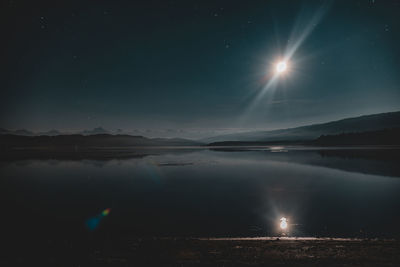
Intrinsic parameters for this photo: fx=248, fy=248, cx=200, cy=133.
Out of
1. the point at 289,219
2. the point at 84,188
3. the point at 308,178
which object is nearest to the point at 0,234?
the point at 84,188

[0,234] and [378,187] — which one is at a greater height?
[378,187]

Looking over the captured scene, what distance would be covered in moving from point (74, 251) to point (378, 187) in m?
28.2

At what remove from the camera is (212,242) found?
11.1 metres

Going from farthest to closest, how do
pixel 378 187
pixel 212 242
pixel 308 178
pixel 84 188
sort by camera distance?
1. pixel 308 178
2. pixel 84 188
3. pixel 378 187
4. pixel 212 242

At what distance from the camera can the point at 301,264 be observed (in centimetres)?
852

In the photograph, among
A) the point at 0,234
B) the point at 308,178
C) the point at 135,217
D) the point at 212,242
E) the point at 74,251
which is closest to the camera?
the point at 74,251

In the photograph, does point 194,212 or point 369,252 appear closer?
point 369,252

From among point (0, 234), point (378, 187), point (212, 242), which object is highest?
point (378, 187)

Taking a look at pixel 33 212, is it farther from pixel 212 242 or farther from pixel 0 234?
pixel 212 242

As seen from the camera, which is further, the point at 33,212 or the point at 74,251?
the point at 33,212

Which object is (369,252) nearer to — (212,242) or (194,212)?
(212,242)

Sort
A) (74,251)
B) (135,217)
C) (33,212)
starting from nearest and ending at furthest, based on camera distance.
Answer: (74,251) → (135,217) → (33,212)

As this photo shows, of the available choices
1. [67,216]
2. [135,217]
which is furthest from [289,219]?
[67,216]

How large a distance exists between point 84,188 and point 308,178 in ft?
89.2
